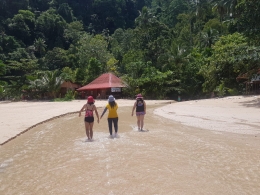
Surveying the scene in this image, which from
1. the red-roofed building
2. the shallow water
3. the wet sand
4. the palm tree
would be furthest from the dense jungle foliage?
the shallow water

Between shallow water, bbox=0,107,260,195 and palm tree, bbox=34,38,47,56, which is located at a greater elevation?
palm tree, bbox=34,38,47,56

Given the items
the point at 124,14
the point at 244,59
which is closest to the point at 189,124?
the point at 244,59

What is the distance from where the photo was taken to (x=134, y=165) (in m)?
6.34

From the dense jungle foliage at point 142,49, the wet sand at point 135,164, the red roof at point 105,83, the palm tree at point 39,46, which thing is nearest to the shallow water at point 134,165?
the wet sand at point 135,164

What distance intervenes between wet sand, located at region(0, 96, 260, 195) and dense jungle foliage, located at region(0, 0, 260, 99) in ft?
46.6

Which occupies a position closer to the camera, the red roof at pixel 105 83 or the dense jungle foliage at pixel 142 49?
the dense jungle foliage at pixel 142 49

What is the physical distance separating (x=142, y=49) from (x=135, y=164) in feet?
143

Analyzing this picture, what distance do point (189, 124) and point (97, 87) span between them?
27.6 meters

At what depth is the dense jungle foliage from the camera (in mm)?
27906

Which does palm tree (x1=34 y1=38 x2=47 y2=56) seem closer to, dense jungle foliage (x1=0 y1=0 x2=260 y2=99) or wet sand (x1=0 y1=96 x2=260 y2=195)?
dense jungle foliage (x1=0 y1=0 x2=260 y2=99)

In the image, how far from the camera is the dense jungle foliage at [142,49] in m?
27.9

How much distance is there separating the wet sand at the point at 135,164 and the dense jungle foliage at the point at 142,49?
14.2 metres

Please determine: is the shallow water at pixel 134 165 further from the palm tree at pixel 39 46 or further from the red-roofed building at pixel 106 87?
the palm tree at pixel 39 46

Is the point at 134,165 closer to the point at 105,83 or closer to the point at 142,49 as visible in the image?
the point at 105,83
